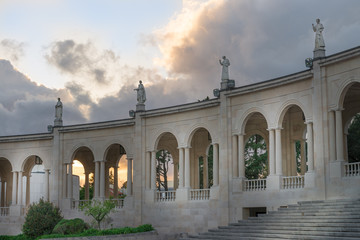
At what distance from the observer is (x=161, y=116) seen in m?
49.9

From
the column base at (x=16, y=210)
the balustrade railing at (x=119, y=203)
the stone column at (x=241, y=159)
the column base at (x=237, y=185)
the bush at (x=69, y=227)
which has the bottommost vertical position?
the bush at (x=69, y=227)

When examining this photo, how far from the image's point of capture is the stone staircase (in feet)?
98.6

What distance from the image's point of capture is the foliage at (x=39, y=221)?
48.5 metres

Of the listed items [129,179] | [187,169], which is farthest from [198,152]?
[187,169]

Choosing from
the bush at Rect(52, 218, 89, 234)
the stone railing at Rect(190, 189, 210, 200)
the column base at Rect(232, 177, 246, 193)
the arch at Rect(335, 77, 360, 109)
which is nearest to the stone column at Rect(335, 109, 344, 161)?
the arch at Rect(335, 77, 360, 109)

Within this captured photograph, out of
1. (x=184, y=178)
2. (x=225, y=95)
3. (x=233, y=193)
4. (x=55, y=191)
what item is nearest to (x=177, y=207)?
(x=184, y=178)

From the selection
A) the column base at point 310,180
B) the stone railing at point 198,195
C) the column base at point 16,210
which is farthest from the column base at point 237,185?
the column base at point 16,210

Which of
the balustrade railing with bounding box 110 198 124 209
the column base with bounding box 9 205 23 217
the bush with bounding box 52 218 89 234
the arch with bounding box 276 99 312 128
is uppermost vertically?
the arch with bounding box 276 99 312 128

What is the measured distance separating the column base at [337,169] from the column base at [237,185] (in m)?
8.76

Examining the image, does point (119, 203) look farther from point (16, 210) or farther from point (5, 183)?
point (5, 183)

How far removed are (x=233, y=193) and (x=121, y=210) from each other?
12.5 metres

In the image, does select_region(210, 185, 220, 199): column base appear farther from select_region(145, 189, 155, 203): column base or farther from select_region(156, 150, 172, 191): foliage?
select_region(156, 150, 172, 191): foliage

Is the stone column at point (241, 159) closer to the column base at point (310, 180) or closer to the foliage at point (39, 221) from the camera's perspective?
the column base at point (310, 180)

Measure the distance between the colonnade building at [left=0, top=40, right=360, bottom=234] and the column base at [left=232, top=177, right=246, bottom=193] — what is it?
0.07 m
